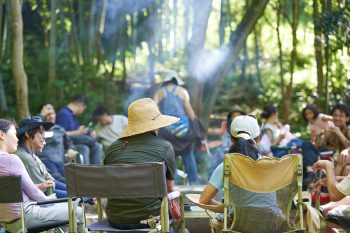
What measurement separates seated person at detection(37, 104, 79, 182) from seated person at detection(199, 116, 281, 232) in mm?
3227

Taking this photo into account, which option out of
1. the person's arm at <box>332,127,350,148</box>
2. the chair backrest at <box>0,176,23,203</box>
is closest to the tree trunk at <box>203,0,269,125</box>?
the person's arm at <box>332,127,350,148</box>

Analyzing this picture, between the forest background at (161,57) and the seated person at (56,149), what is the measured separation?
338 cm

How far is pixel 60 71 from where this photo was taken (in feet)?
53.1

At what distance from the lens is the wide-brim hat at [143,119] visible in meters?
5.43

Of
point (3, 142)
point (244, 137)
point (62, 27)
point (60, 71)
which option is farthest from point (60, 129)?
point (62, 27)

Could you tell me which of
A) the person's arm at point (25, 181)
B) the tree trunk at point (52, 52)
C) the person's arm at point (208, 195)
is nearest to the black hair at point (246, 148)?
the person's arm at point (208, 195)

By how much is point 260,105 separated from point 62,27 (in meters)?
4.14

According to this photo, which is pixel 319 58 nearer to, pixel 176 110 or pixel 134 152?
pixel 176 110

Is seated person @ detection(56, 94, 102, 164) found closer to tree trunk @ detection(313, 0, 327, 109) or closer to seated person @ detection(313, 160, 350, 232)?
tree trunk @ detection(313, 0, 327, 109)

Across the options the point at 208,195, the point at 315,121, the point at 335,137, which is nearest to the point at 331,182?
the point at 208,195

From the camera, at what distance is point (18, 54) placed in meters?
10.2

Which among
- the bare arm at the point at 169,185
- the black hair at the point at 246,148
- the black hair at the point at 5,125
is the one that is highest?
the black hair at the point at 5,125

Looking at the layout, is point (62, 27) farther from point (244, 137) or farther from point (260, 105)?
point (244, 137)

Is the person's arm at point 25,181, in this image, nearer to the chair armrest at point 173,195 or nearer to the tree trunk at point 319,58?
the chair armrest at point 173,195
